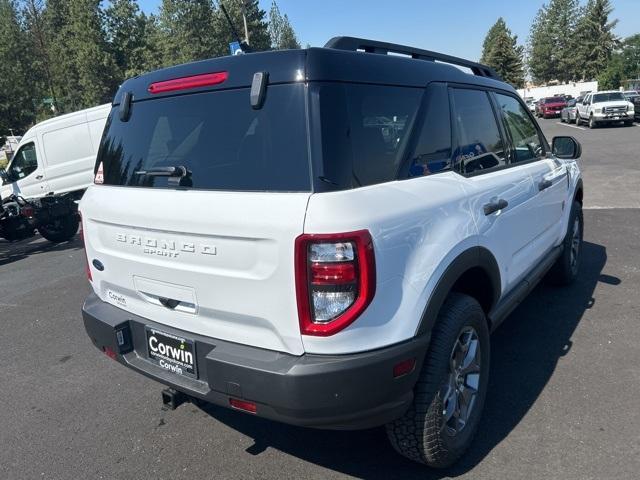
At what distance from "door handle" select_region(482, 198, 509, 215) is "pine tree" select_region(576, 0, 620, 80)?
83.8 meters

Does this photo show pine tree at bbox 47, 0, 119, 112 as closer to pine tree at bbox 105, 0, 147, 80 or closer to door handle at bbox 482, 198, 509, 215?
pine tree at bbox 105, 0, 147, 80

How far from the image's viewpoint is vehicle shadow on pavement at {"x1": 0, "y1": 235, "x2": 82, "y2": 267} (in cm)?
905

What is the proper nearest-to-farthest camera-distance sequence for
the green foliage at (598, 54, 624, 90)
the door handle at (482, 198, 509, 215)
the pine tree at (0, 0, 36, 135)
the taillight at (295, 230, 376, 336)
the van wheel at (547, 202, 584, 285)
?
the taillight at (295, 230, 376, 336)
the door handle at (482, 198, 509, 215)
the van wheel at (547, 202, 584, 285)
the pine tree at (0, 0, 36, 135)
the green foliage at (598, 54, 624, 90)

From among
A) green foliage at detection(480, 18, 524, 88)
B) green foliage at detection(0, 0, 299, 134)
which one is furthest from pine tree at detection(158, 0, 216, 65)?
green foliage at detection(480, 18, 524, 88)

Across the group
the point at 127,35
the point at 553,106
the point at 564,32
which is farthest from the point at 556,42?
the point at 127,35

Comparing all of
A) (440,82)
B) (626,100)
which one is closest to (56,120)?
(440,82)

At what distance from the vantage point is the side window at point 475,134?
9.25 feet

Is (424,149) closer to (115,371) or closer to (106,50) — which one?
(115,371)

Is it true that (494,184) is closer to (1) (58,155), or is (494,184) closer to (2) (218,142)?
(2) (218,142)

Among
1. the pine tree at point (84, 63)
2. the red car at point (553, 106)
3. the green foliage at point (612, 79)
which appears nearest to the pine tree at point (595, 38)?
the green foliage at point (612, 79)

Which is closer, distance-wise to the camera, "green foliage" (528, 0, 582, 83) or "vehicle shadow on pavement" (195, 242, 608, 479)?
"vehicle shadow on pavement" (195, 242, 608, 479)

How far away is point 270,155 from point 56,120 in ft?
36.8

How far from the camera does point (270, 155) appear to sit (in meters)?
→ 2.14

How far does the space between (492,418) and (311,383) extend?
5.03 feet
